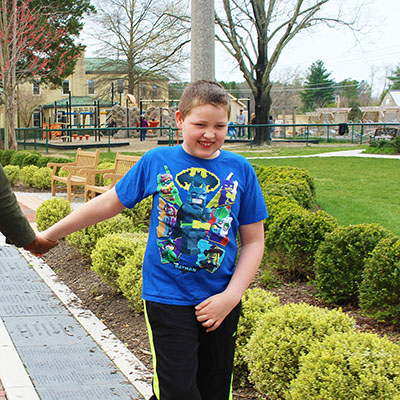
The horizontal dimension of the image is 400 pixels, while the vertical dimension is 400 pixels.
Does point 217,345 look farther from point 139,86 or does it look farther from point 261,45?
point 139,86

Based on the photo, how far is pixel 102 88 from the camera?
53.3m

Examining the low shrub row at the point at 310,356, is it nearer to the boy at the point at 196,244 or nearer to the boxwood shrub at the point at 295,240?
the boy at the point at 196,244

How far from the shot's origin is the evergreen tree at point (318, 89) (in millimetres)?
98062

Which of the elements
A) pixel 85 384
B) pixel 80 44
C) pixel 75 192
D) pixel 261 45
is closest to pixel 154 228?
pixel 85 384

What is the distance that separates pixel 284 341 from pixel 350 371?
1.55 ft

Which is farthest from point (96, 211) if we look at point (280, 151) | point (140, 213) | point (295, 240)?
point (280, 151)

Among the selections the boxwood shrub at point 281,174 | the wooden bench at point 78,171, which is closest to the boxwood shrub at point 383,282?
the boxwood shrub at point 281,174

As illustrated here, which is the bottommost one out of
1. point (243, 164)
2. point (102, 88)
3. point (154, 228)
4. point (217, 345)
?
point (217, 345)

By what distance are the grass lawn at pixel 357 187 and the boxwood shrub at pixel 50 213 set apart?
3.71m

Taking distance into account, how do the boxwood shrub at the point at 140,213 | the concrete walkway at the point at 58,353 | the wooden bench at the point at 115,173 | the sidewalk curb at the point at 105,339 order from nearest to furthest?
the concrete walkway at the point at 58,353 → the sidewalk curb at the point at 105,339 → the boxwood shrub at the point at 140,213 → the wooden bench at the point at 115,173

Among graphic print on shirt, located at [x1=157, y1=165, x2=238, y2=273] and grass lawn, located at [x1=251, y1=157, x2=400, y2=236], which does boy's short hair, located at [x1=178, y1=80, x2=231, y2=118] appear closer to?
graphic print on shirt, located at [x1=157, y1=165, x2=238, y2=273]

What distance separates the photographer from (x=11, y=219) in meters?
2.16

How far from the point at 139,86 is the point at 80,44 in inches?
761

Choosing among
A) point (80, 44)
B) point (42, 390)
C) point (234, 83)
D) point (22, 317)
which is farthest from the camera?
point (234, 83)
